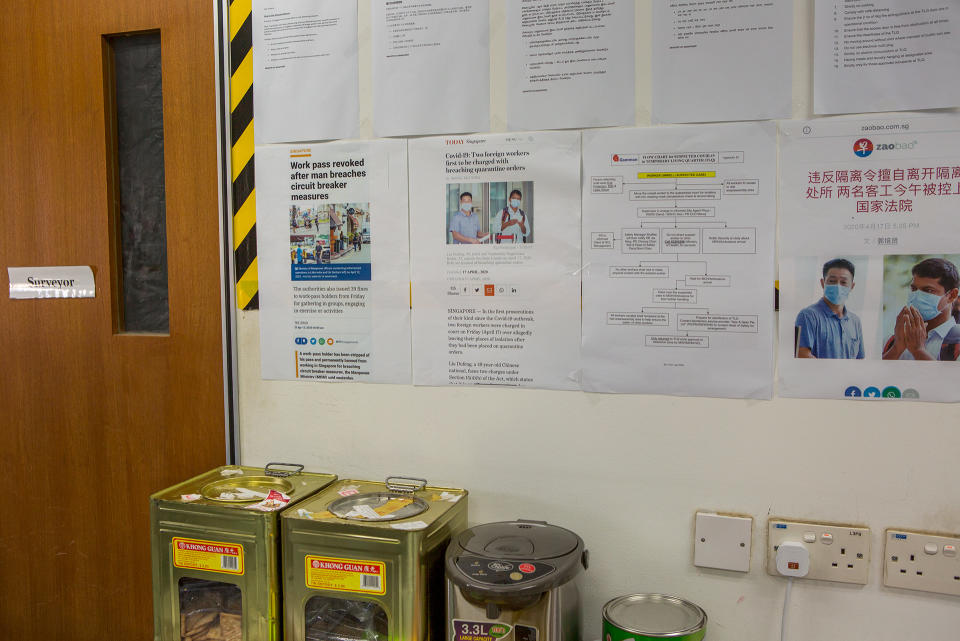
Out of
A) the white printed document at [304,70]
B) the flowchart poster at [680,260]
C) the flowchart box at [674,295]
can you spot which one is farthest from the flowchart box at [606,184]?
the white printed document at [304,70]

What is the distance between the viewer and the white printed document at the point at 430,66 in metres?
1.29

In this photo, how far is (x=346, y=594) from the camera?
1.12 m

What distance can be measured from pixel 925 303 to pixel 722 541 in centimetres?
55

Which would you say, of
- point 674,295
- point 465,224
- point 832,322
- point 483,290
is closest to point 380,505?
point 483,290

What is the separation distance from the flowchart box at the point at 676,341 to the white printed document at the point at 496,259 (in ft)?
0.45

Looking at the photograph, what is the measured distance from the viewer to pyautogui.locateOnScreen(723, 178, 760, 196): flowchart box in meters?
1.16

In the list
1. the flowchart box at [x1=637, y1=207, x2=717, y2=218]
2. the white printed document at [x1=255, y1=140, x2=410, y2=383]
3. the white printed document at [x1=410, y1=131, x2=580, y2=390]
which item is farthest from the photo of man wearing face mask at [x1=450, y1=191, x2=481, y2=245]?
the flowchart box at [x1=637, y1=207, x2=717, y2=218]

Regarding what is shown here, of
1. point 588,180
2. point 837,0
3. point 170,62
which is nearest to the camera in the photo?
point 837,0

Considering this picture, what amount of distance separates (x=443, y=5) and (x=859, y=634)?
56.3 inches

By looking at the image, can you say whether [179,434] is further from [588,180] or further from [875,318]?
[875,318]

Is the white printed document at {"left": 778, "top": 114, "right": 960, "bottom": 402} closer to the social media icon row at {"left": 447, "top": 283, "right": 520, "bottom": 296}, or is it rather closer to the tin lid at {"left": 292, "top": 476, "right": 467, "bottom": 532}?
the social media icon row at {"left": 447, "top": 283, "right": 520, "bottom": 296}

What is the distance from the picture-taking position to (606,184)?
4.04 feet

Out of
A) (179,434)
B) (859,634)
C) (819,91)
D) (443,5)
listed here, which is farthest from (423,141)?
(859,634)

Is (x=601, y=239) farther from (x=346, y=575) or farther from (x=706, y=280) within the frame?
(x=346, y=575)
